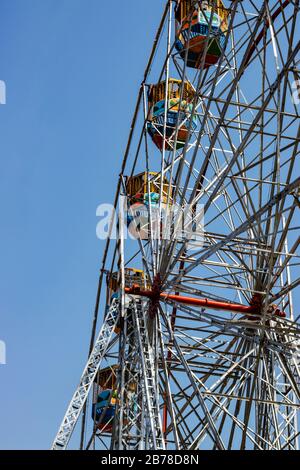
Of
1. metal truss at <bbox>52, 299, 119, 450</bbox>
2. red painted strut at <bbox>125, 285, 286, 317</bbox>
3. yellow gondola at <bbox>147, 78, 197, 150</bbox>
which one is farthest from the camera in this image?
yellow gondola at <bbox>147, 78, 197, 150</bbox>

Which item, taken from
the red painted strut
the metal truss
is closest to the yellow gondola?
the red painted strut

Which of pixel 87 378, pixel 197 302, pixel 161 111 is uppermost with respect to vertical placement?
pixel 161 111

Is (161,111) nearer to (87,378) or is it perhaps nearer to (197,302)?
(197,302)

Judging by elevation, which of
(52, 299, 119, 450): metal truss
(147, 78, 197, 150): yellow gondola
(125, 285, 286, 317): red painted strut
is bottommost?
(52, 299, 119, 450): metal truss

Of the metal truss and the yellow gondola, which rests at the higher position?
the yellow gondola

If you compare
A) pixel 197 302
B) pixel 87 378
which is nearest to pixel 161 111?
pixel 197 302

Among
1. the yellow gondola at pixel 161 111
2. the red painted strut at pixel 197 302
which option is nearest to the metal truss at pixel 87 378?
the red painted strut at pixel 197 302

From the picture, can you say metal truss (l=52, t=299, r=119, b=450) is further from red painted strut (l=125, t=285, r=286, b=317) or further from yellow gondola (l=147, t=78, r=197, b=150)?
yellow gondola (l=147, t=78, r=197, b=150)

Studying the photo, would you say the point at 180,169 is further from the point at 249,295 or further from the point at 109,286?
the point at 109,286

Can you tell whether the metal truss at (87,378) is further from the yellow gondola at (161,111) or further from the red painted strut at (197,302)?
the yellow gondola at (161,111)

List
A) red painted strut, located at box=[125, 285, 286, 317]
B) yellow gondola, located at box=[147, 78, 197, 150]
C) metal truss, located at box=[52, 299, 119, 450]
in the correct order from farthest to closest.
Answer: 1. yellow gondola, located at box=[147, 78, 197, 150]
2. red painted strut, located at box=[125, 285, 286, 317]
3. metal truss, located at box=[52, 299, 119, 450]

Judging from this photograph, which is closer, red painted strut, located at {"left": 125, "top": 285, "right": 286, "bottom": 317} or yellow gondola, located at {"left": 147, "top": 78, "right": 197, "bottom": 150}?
red painted strut, located at {"left": 125, "top": 285, "right": 286, "bottom": 317}

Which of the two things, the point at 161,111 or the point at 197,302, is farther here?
the point at 161,111
